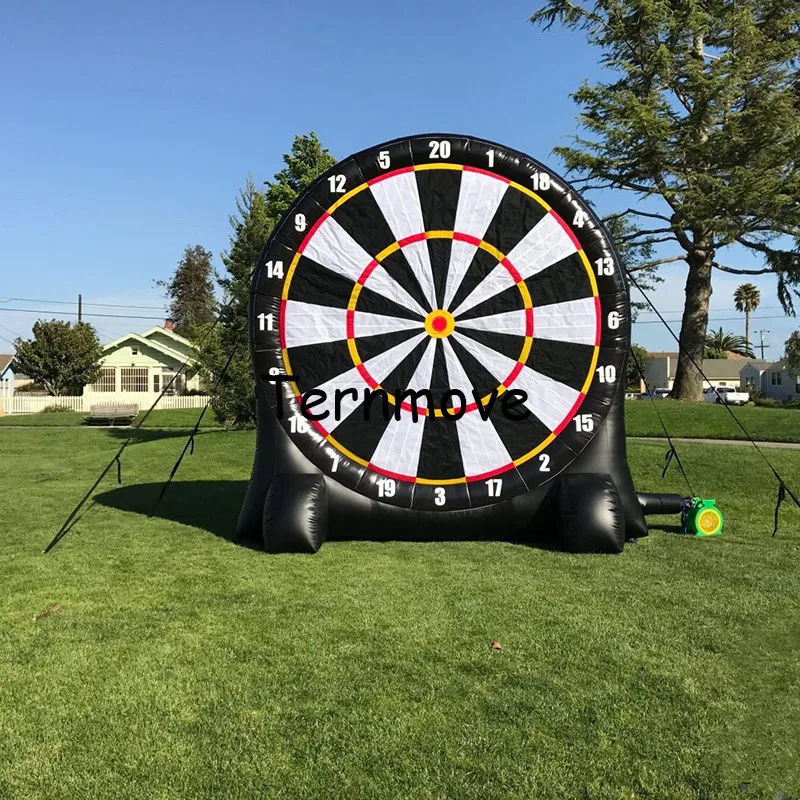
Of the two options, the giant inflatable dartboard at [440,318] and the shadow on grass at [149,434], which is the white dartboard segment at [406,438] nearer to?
the giant inflatable dartboard at [440,318]

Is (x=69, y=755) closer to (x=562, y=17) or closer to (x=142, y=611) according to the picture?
(x=142, y=611)

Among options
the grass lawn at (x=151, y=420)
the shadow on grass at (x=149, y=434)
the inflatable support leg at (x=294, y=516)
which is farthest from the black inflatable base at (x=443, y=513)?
the grass lawn at (x=151, y=420)

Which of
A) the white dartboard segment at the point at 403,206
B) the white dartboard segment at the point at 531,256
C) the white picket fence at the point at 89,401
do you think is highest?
the white dartboard segment at the point at 403,206

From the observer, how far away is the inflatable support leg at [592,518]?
19.3 feet

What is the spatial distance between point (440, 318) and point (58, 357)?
34.6 metres

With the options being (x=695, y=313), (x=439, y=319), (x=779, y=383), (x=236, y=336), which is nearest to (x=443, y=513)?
(x=439, y=319)

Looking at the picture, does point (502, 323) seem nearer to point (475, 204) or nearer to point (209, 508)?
point (475, 204)

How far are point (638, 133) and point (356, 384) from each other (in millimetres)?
17368

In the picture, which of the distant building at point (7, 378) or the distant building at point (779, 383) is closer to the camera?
the distant building at point (7, 378)

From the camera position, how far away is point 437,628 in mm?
4137

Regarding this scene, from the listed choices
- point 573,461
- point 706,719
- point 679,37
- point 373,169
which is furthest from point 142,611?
point 679,37

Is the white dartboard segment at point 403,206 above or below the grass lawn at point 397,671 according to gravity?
above

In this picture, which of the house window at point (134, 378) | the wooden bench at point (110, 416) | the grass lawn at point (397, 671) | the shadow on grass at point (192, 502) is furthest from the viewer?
the house window at point (134, 378)

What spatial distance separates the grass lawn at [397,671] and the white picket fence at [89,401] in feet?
94.7
